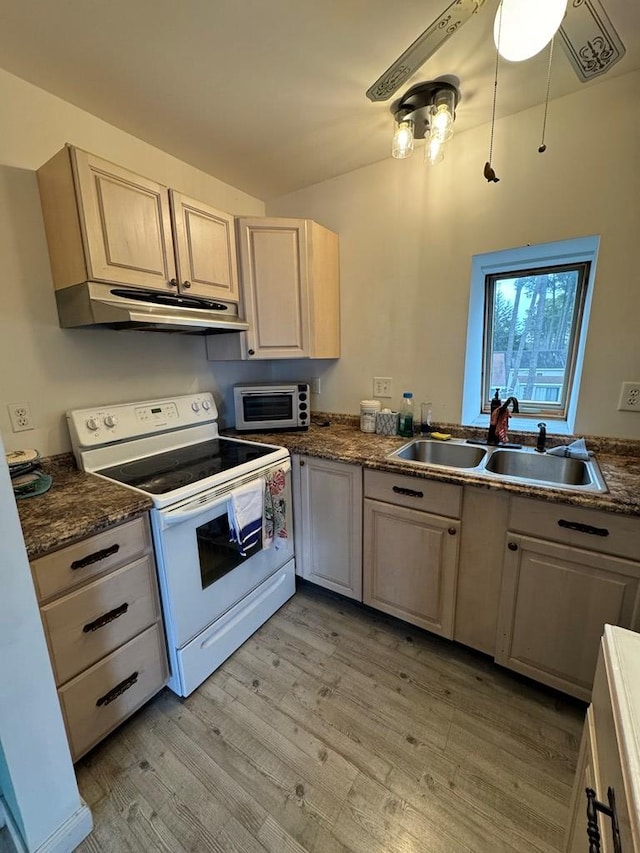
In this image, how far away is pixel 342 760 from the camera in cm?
124

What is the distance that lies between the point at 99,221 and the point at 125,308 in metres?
0.36

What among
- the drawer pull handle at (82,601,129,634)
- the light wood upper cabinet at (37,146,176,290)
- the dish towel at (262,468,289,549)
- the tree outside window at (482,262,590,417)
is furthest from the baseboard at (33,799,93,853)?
the tree outside window at (482,262,590,417)

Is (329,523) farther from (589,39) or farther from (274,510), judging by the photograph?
(589,39)

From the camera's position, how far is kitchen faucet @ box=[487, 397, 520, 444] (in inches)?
70.9

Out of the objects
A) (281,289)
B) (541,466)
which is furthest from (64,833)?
(281,289)

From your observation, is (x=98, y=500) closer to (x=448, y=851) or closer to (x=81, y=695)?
(x=81, y=695)

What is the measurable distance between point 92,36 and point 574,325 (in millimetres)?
2338

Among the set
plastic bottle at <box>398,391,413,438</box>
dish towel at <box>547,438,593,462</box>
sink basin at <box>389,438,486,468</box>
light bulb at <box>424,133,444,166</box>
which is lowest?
sink basin at <box>389,438,486,468</box>

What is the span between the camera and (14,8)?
108 centimetres

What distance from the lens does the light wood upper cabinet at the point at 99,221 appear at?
133 centimetres

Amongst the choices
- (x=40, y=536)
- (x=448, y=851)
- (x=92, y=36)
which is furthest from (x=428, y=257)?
(x=448, y=851)

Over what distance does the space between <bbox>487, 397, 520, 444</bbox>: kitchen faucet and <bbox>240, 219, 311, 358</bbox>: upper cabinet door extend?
3.64 ft

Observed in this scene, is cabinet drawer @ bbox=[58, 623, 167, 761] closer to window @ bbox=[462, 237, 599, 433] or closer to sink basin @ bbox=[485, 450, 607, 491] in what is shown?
sink basin @ bbox=[485, 450, 607, 491]

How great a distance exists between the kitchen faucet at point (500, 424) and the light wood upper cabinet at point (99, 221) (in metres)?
1.76
